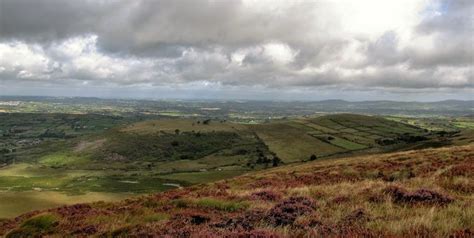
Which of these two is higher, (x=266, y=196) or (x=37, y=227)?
(x=266, y=196)

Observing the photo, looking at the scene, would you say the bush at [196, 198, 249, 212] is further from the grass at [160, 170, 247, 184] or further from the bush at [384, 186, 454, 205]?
the grass at [160, 170, 247, 184]

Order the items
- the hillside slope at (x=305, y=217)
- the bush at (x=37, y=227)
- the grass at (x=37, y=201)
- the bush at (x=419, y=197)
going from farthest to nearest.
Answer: the grass at (x=37, y=201) < the bush at (x=37, y=227) < the bush at (x=419, y=197) < the hillside slope at (x=305, y=217)

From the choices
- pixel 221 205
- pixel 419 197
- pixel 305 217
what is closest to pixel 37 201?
pixel 221 205

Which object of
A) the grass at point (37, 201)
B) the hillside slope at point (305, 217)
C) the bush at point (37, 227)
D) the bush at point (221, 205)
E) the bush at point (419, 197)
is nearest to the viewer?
the hillside slope at point (305, 217)

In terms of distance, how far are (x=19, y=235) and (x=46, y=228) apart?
0.98 m

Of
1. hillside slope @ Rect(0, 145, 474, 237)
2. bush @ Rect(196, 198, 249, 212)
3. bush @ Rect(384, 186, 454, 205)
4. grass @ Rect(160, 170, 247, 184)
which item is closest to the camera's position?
hillside slope @ Rect(0, 145, 474, 237)

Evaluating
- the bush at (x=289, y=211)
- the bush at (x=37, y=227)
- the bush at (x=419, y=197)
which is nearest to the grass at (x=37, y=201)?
the bush at (x=37, y=227)

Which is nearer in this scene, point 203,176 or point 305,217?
point 305,217

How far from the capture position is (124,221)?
15.8 metres

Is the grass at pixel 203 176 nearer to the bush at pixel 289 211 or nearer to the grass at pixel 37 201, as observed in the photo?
the grass at pixel 37 201

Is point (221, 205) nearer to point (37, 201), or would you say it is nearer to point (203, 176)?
point (37, 201)

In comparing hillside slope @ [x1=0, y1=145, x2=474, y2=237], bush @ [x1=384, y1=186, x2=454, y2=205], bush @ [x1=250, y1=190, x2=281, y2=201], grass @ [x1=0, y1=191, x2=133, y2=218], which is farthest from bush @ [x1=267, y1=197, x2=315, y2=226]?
grass @ [x1=0, y1=191, x2=133, y2=218]

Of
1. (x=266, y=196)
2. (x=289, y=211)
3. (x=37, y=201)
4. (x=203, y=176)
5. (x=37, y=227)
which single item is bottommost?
(x=203, y=176)

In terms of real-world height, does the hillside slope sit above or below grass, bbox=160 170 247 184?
above
